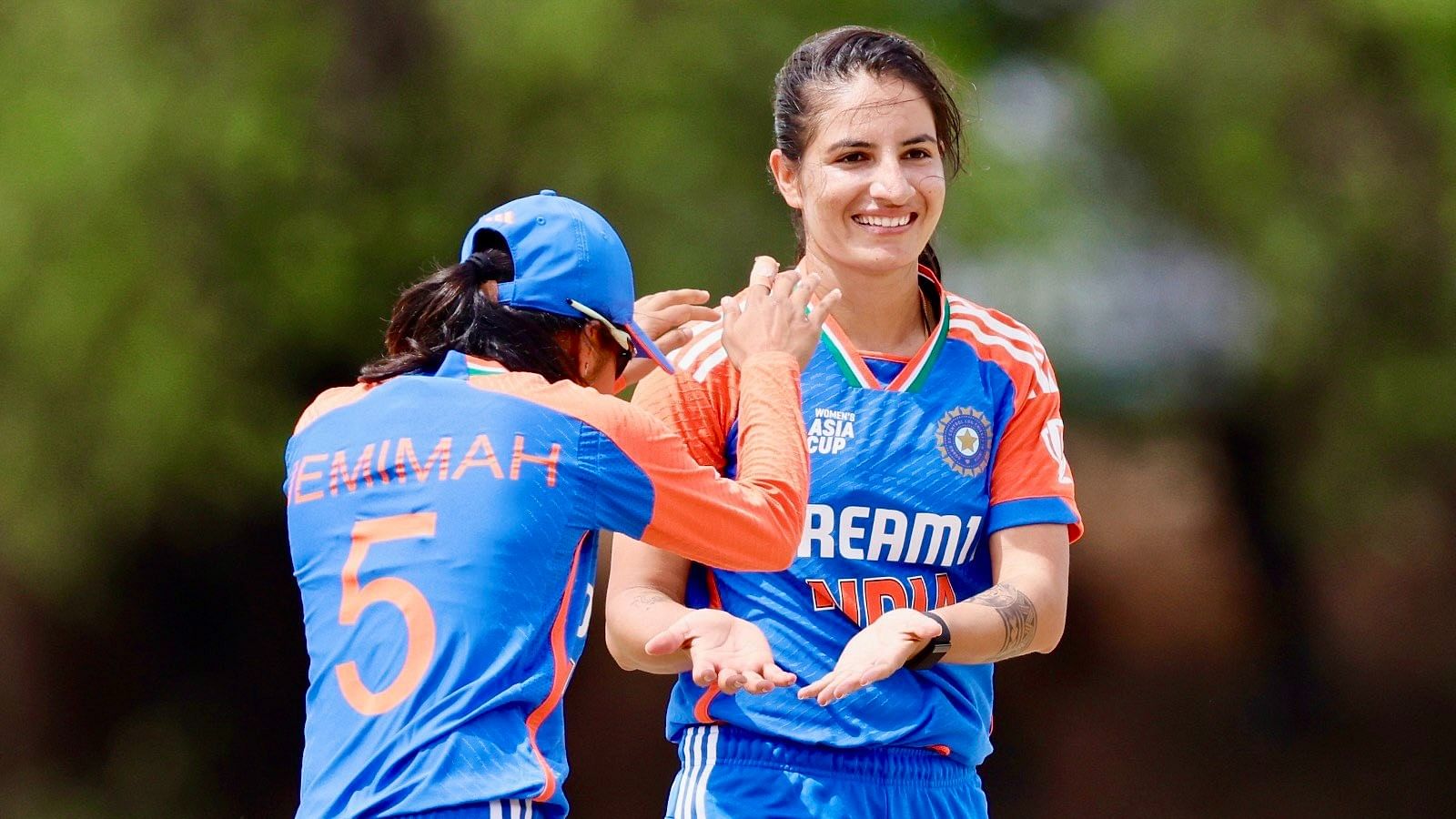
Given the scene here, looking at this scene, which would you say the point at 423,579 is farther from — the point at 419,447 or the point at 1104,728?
the point at 1104,728

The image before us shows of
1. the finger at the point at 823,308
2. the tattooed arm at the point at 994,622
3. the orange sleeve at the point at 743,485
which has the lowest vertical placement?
the tattooed arm at the point at 994,622

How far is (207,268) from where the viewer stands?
19.4 ft

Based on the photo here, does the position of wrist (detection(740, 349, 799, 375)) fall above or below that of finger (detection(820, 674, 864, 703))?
above

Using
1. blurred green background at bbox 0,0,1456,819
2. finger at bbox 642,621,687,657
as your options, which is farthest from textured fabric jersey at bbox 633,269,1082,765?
blurred green background at bbox 0,0,1456,819

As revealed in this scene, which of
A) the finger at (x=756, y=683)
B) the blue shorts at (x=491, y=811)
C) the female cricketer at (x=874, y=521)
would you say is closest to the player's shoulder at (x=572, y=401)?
the female cricketer at (x=874, y=521)

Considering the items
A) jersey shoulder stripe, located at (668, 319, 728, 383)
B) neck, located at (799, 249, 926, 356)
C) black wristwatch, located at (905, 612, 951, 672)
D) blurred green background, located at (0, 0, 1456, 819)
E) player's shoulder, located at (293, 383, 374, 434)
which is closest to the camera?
player's shoulder, located at (293, 383, 374, 434)

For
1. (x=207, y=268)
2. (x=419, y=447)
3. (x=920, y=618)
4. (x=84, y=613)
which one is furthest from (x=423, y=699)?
(x=84, y=613)

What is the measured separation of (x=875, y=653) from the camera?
7.12 feet

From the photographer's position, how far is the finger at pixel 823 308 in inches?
92.9

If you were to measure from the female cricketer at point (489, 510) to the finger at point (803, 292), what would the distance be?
0.15 meters

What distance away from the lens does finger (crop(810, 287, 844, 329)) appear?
236 cm

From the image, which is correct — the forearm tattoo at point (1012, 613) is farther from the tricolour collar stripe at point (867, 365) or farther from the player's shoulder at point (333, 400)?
the player's shoulder at point (333, 400)

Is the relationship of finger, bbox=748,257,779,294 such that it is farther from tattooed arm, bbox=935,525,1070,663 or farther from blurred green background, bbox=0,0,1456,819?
blurred green background, bbox=0,0,1456,819

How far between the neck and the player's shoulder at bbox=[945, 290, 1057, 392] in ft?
0.24
